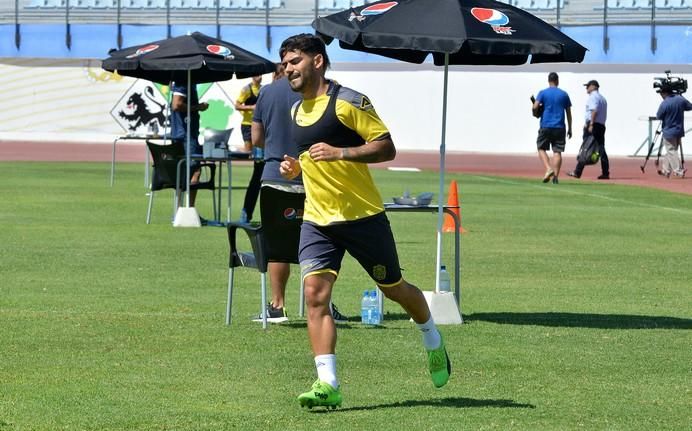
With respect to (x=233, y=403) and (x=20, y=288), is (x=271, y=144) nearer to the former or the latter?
(x=20, y=288)

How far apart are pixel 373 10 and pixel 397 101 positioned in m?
37.3

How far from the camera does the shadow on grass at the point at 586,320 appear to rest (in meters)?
11.1

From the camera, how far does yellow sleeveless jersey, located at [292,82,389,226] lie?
25.8 ft

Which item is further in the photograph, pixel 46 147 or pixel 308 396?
pixel 46 147

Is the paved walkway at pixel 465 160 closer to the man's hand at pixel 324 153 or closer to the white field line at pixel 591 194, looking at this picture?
the white field line at pixel 591 194

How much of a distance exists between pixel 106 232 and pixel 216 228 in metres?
1.72

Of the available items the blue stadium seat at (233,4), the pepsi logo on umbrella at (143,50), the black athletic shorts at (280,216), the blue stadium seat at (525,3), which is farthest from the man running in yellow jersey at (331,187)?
the blue stadium seat at (233,4)

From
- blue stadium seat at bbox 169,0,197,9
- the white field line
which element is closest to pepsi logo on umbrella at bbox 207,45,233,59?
the white field line

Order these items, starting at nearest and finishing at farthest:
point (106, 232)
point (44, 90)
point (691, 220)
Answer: point (106, 232)
point (691, 220)
point (44, 90)

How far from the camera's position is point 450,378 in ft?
28.7

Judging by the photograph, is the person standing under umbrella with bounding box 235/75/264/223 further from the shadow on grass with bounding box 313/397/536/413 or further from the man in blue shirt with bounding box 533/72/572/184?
the shadow on grass with bounding box 313/397/536/413

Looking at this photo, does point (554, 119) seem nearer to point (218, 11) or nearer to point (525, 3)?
point (525, 3)

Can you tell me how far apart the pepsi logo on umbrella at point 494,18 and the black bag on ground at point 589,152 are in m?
22.6

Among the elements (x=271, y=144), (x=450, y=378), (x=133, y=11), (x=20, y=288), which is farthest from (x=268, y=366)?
(x=133, y=11)
